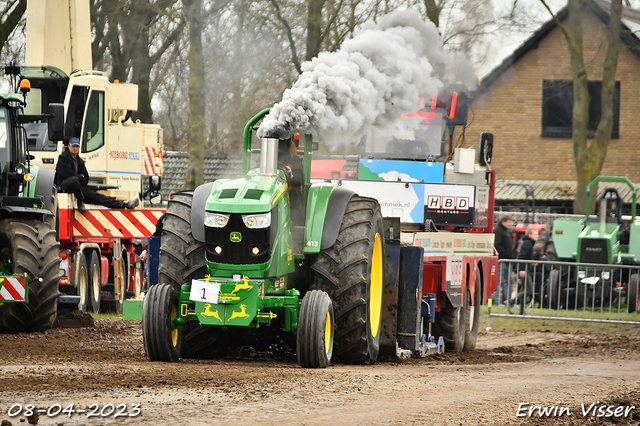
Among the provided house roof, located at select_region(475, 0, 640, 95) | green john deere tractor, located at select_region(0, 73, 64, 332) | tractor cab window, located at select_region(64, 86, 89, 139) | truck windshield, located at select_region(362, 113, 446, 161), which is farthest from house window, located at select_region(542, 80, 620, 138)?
green john deere tractor, located at select_region(0, 73, 64, 332)

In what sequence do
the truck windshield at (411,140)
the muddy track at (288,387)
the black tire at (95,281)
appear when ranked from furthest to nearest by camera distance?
the black tire at (95,281)
the truck windshield at (411,140)
the muddy track at (288,387)

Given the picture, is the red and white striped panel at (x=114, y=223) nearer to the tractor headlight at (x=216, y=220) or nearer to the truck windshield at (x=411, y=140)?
the truck windshield at (x=411, y=140)

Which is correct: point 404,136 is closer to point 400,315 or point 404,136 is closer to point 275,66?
point 400,315

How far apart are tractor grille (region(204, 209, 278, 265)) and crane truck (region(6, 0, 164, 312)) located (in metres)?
5.79

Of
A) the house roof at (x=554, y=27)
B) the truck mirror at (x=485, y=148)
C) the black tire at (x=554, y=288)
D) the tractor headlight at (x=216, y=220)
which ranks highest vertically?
the house roof at (x=554, y=27)

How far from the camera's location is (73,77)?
16891 mm

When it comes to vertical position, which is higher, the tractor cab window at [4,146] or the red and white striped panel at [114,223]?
the tractor cab window at [4,146]

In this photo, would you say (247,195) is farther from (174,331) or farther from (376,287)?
(376,287)

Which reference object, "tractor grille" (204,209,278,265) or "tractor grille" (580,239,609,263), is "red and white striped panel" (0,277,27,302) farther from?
"tractor grille" (580,239,609,263)

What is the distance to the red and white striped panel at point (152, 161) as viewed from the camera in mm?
19734

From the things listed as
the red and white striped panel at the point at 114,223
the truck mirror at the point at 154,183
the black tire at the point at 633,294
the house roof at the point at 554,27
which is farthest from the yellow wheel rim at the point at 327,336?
the house roof at the point at 554,27

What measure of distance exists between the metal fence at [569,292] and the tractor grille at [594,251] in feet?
3.65

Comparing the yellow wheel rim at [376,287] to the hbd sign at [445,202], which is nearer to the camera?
the yellow wheel rim at [376,287]

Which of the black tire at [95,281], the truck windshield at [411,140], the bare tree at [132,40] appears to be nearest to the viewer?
the truck windshield at [411,140]
